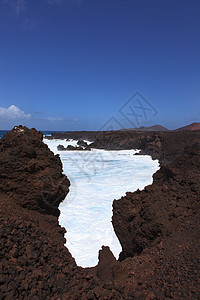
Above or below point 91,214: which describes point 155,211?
above

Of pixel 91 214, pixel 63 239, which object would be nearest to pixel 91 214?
pixel 91 214

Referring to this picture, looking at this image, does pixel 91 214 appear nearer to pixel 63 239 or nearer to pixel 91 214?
pixel 91 214

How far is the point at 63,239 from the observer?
96.3 inches

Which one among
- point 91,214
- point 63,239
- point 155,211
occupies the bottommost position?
point 91,214

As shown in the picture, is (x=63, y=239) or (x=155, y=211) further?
(x=155, y=211)

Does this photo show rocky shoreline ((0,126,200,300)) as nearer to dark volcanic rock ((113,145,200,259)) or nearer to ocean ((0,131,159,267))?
dark volcanic rock ((113,145,200,259))

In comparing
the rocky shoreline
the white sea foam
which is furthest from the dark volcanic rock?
the white sea foam

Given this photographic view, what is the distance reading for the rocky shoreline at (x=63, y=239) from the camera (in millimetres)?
1551

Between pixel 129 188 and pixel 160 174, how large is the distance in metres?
4.66

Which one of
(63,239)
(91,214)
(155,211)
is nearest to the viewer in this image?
(63,239)

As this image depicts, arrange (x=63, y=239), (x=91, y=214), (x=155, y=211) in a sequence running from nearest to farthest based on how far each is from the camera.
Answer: (x=63, y=239)
(x=155, y=211)
(x=91, y=214)

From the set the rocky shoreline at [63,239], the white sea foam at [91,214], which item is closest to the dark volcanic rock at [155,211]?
the rocky shoreline at [63,239]

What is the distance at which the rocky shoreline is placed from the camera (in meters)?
1.55

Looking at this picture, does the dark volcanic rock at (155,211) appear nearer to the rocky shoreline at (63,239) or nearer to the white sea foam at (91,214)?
the rocky shoreline at (63,239)
